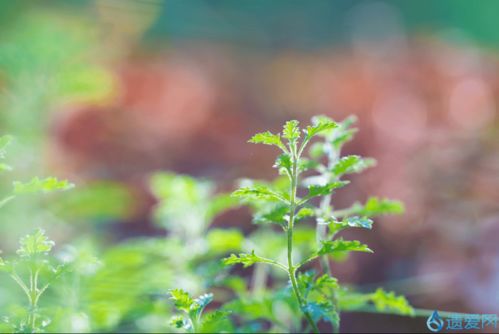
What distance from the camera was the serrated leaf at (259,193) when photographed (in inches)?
21.8

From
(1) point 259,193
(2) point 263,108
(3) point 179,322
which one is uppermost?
(2) point 263,108

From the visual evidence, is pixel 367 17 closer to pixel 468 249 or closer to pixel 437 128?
pixel 437 128

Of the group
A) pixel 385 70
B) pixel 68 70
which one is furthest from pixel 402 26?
pixel 68 70

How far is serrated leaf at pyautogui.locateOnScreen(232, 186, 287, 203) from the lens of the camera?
0.55 metres

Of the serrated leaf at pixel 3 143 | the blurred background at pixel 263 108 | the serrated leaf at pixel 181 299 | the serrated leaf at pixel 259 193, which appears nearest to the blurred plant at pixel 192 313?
the serrated leaf at pixel 181 299

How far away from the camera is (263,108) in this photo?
299 centimetres

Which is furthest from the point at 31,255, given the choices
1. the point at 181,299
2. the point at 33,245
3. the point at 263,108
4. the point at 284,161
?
the point at 263,108

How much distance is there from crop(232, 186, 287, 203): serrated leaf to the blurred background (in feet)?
1.46

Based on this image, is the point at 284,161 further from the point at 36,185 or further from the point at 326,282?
the point at 36,185

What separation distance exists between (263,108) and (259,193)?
245cm

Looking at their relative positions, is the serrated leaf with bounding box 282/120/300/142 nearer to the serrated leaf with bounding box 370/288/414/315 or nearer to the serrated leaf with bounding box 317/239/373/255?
the serrated leaf with bounding box 317/239/373/255

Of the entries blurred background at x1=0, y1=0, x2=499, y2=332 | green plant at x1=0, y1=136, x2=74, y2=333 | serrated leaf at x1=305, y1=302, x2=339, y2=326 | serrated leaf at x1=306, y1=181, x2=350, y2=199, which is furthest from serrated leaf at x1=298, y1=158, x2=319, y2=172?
blurred background at x1=0, y1=0, x2=499, y2=332

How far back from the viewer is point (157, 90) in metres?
3.08

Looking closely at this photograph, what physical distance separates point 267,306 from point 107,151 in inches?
66.4
